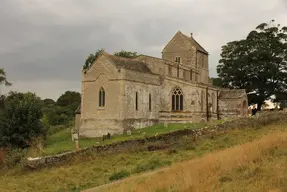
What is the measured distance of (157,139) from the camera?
2761 centimetres

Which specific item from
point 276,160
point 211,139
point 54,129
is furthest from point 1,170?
point 54,129

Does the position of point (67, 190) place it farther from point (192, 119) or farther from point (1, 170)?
point (192, 119)

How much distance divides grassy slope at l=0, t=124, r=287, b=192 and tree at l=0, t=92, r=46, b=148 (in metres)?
7.91

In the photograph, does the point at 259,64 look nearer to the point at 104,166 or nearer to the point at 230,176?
the point at 104,166

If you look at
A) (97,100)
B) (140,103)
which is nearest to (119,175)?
(97,100)

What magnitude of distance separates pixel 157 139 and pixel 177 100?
13.9 meters

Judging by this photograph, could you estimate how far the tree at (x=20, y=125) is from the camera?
33219 mm

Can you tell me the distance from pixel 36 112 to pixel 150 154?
14.9m

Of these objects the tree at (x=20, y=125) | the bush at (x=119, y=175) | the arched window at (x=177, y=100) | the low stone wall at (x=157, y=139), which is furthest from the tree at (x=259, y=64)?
the bush at (x=119, y=175)

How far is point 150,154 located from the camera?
24.9 m

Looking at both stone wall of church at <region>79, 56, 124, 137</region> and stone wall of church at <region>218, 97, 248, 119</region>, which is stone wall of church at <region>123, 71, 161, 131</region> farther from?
stone wall of church at <region>218, 97, 248, 119</region>

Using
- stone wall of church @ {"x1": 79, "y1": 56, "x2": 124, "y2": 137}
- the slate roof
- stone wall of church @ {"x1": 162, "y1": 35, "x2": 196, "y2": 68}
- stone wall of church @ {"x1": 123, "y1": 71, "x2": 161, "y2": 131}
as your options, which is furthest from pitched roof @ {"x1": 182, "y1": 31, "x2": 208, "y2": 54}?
stone wall of church @ {"x1": 79, "y1": 56, "x2": 124, "y2": 137}

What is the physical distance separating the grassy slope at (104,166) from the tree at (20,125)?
7913 millimetres

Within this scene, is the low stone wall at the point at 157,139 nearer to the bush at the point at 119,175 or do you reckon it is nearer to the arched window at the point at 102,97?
the bush at the point at 119,175
